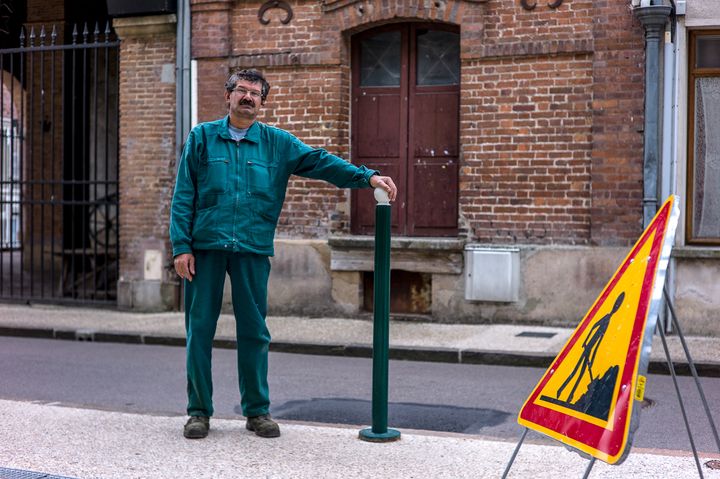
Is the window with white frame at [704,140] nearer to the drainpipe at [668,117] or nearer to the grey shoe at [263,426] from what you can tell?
the drainpipe at [668,117]

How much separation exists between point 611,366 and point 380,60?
8.92 meters

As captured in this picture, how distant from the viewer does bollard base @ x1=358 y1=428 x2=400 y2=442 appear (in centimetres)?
552

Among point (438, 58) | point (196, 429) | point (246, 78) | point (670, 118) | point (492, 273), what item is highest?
point (438, 58)

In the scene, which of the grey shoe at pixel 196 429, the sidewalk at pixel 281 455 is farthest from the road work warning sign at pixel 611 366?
the grey shoe at pixel 196 429

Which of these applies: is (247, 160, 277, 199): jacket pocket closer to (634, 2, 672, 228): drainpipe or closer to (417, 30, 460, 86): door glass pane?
(634, 2, 672, 228): drainpipe

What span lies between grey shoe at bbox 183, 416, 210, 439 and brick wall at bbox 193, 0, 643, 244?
6600 millimetres

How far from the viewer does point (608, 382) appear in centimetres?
393

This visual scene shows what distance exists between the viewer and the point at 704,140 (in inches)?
436

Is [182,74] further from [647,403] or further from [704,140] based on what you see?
[647,403]

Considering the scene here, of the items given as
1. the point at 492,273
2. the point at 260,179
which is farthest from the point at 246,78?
the point at 492,273

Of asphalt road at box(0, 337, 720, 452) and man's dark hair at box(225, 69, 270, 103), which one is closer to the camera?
man's dark hair at box(225, 69, 270, 103)

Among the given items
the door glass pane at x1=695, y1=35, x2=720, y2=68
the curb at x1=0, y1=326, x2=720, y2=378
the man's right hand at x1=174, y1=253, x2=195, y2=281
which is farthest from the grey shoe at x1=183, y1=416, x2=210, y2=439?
the door glass pane at x1=695, y1=35, x2=720, y2=68

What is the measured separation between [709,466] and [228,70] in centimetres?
894

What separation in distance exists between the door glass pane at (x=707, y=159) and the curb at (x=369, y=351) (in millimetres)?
2512
